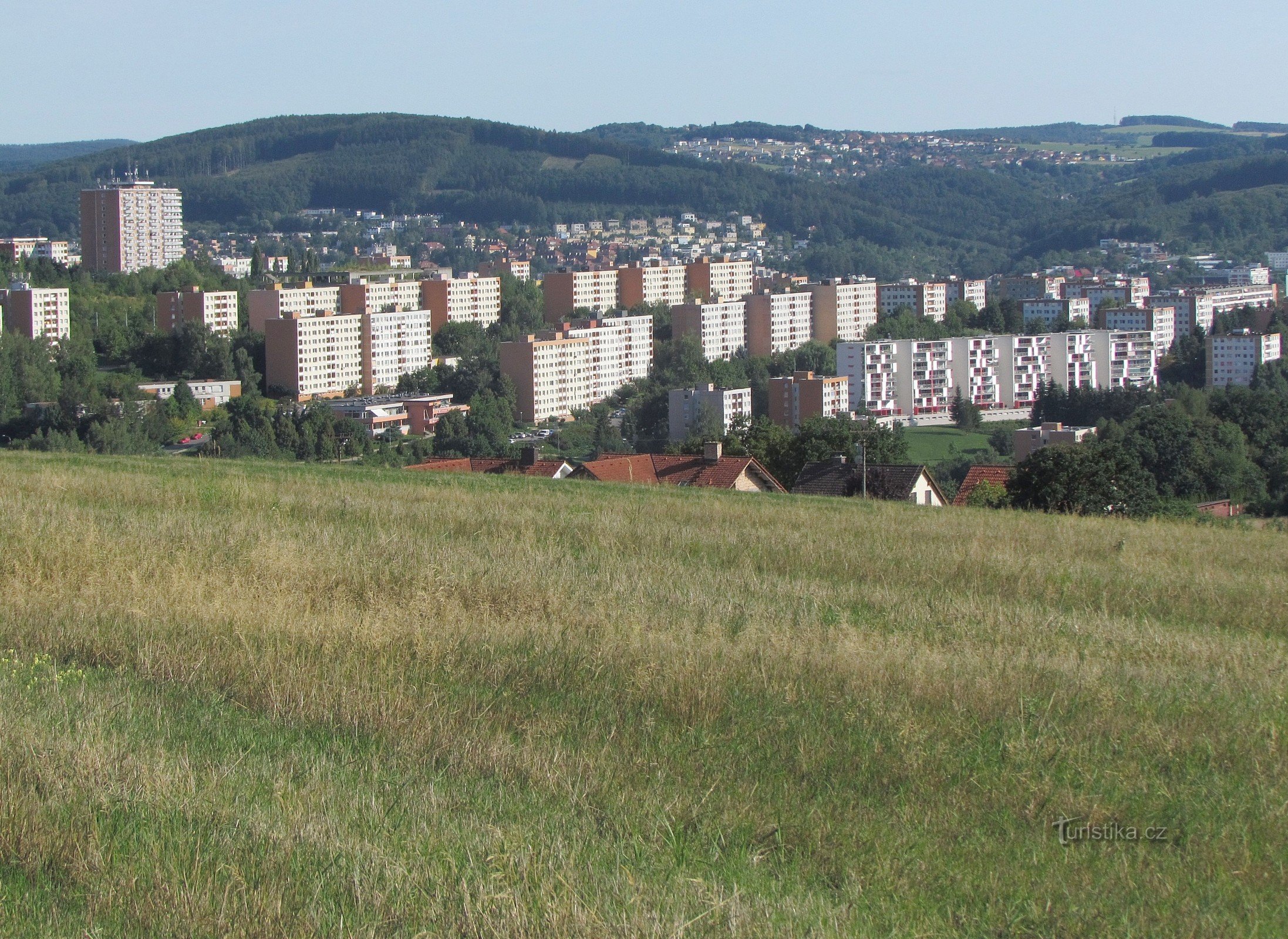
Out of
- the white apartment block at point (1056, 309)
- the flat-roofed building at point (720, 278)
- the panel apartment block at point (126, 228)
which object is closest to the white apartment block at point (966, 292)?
the white apartment block at point (1056, 309)

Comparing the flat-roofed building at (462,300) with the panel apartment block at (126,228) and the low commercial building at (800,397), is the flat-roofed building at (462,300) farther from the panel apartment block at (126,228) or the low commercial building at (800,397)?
the panel apartment block at (126,228)

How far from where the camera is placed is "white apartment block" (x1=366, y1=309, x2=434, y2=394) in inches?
3083

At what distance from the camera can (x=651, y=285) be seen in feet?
370

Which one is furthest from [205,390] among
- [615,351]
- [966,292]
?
[966,292]

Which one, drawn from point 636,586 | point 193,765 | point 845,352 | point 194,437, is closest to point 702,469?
point 636,586

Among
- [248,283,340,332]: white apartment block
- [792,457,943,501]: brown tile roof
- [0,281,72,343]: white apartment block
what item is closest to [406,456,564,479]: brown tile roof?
[792,457,943,501]: brown tile roof

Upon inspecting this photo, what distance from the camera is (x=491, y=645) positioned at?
18.6 feet

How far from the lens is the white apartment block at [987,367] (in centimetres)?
7569

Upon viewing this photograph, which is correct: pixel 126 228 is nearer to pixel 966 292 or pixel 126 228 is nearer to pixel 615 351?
pixel 615 351

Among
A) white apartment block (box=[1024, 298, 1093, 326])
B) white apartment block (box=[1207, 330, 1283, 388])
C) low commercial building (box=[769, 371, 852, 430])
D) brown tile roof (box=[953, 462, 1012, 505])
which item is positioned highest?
white apartment block (box=[1024, 298, 1093, 326])

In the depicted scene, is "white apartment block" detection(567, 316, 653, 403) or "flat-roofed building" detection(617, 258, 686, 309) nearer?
"white apartment block" detection(567, 316, 653, 403)

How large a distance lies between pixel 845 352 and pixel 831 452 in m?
51.7

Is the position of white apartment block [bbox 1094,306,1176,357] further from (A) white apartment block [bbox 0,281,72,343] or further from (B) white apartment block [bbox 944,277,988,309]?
(A) white apartment block [bbox 0,281,72,343]

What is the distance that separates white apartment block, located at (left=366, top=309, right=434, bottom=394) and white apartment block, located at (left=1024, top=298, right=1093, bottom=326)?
44791 millimetres
